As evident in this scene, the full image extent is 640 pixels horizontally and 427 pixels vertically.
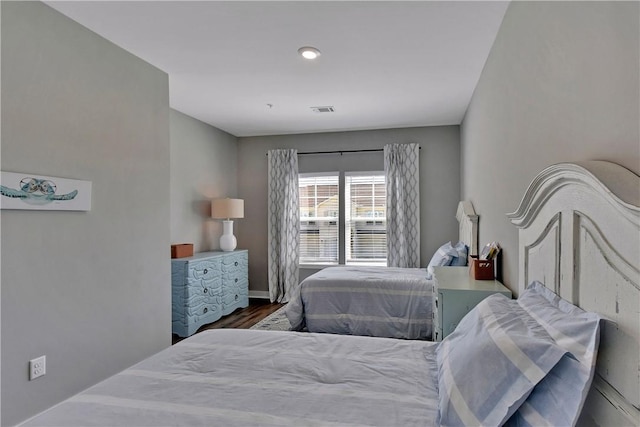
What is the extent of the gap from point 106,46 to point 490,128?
296cm

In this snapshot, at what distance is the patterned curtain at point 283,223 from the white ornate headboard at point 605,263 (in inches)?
171

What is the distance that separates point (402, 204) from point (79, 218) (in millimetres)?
3870

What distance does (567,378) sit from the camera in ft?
2.93

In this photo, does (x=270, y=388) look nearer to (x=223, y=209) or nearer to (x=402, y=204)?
(x=223, y=209)

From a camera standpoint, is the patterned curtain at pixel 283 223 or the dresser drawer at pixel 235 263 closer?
the dresser drawer at pixel 235 263

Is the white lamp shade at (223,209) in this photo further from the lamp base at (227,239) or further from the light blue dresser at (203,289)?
the light blue dresser at (203,289)

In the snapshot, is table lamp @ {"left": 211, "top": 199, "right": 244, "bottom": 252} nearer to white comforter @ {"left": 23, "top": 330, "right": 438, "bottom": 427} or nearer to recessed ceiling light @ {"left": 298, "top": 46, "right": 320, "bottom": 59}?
recessed ceiling light @ {"left": 298, "top": 46, "right": 320, "bottom": 59}

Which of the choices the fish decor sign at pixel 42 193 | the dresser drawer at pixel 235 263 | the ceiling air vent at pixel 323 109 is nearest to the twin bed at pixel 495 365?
the fish decor sign at pixel 42 193

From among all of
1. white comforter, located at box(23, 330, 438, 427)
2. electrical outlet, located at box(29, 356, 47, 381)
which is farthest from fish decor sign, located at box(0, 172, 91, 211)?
white comforter, located at box(23, 330, 438, 427)

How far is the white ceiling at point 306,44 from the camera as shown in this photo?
7.29ft

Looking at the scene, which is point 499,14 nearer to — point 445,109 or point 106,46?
point 445,109

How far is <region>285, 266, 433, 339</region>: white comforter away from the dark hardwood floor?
0.87m

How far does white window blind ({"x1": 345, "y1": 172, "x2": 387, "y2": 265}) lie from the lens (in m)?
5.38

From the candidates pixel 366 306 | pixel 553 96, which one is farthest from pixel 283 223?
pixel 553 96
